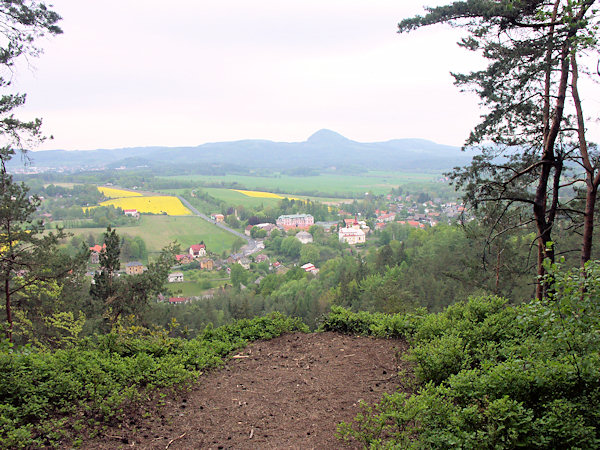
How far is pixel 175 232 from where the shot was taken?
2420 inches

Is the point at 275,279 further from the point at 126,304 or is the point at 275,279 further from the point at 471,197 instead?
the point at 471,197

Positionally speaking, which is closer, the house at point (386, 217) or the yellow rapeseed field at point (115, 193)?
the house at point (386, 217)

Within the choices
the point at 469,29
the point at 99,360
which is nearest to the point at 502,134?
the point at 469,29

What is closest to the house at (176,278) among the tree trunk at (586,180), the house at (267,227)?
the house at (267,227)

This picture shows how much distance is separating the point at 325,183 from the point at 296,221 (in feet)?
194

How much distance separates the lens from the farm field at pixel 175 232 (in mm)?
52562

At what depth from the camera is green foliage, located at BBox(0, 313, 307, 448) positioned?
378 centimetres

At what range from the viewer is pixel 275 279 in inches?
1698

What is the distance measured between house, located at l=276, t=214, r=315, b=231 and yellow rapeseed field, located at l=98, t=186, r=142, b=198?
3265 cm

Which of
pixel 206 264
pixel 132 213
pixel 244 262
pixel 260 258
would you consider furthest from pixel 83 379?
pixel 132 213

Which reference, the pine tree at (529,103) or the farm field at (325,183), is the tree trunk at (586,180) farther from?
the farm field at (325,183)

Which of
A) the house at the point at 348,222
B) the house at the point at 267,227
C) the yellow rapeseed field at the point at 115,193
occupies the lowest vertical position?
the house at the point at 267,227

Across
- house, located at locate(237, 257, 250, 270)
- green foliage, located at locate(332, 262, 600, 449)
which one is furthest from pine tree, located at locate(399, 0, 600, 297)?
house, located at locate(237, 257, 250, 270)

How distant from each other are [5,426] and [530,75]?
8153mm
